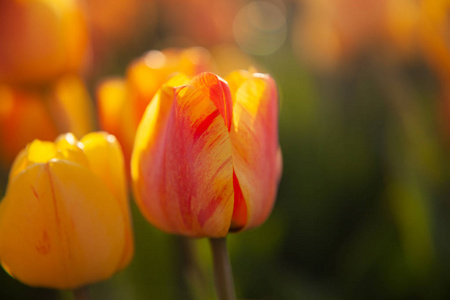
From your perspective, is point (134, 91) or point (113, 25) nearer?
point (134, 91)

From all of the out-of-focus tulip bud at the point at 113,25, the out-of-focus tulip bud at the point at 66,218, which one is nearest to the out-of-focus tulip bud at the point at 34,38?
the out-of-focus tulip bud at the point at 66,218

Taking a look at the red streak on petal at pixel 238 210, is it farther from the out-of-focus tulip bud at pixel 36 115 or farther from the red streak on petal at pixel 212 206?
the out-of-focus tulip bud at pixel 36 115

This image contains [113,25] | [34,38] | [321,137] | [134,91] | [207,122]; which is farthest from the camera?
[113,25]

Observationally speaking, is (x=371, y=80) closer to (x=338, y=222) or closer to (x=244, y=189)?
(x=338, y=222)

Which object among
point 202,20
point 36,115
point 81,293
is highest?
point 202,20

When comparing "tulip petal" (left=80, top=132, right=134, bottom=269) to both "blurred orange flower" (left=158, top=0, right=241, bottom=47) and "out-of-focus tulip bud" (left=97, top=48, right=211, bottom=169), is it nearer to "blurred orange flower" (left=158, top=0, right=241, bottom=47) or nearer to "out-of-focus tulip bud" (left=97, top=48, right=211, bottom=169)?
"out-of-focus tulip bud" (left=97, top=48, right=211, bottom=169)

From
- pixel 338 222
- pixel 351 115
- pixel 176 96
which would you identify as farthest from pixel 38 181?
pixel 351 115

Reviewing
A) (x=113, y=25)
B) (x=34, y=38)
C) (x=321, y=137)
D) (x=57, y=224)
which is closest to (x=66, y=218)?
(x=57, y=224)

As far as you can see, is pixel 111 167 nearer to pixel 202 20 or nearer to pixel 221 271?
pixel 221 271

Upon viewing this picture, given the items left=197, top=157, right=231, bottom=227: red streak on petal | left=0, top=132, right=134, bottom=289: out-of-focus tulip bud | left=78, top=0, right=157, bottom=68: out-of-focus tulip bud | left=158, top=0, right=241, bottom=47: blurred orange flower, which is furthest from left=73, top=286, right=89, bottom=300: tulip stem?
left=158, top=0, right=241, bottom=47: blurred orange flower
